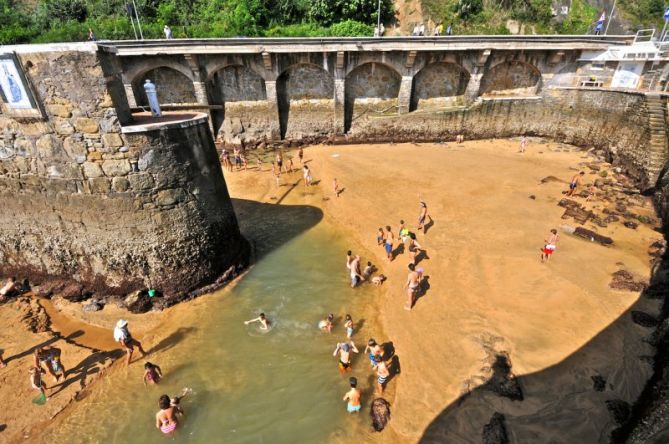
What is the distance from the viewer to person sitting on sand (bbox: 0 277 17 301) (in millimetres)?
8773

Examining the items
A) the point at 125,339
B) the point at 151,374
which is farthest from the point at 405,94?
the point at 151,374

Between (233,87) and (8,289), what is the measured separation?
15.3 meters

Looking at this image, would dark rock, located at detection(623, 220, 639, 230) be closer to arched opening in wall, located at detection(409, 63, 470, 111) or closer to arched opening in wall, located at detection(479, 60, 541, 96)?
arched opening in wall, located at detection(479, 60, 541, 96)

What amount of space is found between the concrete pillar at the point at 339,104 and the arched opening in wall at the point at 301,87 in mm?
759

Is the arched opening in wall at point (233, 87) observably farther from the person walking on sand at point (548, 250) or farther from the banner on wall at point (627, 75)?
the banner on wall at point (627, 75)

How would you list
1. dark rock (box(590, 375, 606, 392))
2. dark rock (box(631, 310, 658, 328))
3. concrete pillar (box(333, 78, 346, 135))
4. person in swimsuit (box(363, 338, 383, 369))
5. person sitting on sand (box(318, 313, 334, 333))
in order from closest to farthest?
1. dark rock (box(590, 375, 606, 392))
2. person in swimsuit (box(363, 338, 383, 369))
3. dark rock (box(631, 310, 658, 328))
4. person sitting on sand (box(318, 313, 334, 333))
5. concrete pillar (box(333, 78, 346, 135))

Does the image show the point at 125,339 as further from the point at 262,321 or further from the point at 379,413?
the point at 379,413

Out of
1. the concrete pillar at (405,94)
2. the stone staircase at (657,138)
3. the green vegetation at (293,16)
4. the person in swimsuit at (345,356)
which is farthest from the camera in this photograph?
the green vegetation at (293,16)

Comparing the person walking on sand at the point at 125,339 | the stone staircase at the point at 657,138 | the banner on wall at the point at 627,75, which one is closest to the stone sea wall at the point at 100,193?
the person walking on sand at the point at 125,339

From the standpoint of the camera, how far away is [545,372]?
671 cm

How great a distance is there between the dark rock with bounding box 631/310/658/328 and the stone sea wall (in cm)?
1048

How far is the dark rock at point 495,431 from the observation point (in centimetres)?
564

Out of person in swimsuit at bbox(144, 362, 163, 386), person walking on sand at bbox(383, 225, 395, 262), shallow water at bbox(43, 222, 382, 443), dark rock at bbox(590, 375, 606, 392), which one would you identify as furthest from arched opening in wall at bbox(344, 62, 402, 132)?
dark rock at bbox(590, 375, 606, 392)

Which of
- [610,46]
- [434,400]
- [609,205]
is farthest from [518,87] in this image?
[434,400]
